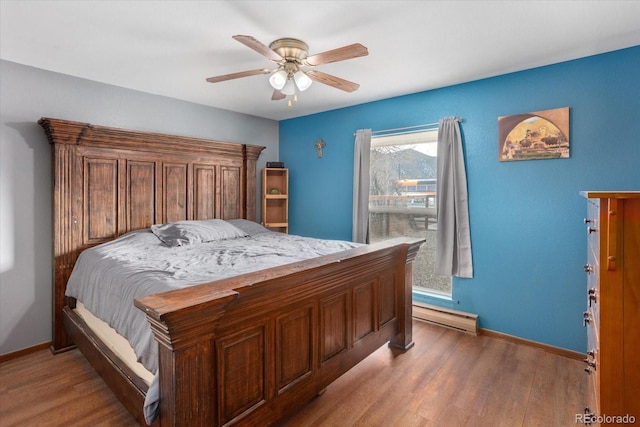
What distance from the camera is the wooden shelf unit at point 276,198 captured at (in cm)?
456

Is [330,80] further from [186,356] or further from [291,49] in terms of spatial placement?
[186,356]

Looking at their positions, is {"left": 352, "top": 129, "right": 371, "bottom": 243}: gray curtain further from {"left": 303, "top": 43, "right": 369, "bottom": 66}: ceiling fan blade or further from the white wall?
the white wall

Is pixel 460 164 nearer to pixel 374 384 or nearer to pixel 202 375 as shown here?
pixel 374 384

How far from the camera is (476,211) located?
10.4ft

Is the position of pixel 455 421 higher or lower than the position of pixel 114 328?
lower

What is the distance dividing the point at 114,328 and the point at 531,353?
3.16m

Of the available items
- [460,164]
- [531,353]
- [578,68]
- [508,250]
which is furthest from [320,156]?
[531,353]

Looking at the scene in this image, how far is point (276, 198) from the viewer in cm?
461

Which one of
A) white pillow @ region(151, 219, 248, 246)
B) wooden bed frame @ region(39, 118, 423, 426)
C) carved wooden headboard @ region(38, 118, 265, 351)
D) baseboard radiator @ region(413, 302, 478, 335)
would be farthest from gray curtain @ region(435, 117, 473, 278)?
carved wooden headboard @ region(38, 118, 265, 351)

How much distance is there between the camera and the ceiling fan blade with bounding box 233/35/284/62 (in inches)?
71.9

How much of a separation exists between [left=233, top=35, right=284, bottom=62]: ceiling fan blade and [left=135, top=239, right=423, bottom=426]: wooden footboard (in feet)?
4.23

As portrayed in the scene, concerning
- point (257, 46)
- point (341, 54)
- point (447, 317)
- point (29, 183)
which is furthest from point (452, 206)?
point (29, 183)

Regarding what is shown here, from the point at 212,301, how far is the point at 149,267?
43.3 inches

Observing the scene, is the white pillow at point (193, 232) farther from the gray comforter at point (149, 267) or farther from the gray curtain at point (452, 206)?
the gray curtain at point (452, 206)
